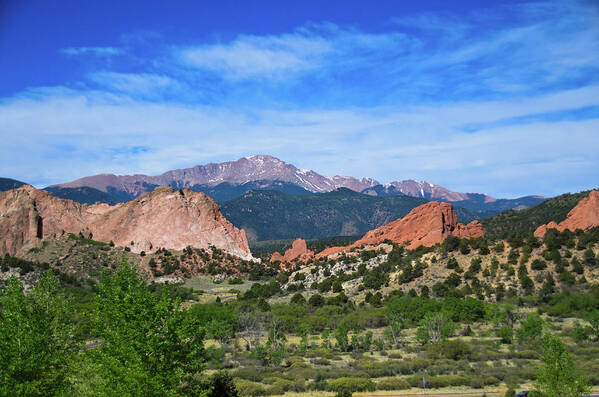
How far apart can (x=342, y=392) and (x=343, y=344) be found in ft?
52.9

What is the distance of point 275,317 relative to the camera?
53.5 meters

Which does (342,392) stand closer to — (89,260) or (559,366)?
(559,366)

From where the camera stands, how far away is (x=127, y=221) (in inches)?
4240

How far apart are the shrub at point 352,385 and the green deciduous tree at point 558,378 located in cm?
999

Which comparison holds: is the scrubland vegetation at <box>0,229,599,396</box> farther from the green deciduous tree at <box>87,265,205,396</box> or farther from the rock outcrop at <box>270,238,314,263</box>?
the rock outcrop at <box>270,238,314,263</box>

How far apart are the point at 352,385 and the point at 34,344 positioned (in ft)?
62.8

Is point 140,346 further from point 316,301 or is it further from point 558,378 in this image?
point 316,301

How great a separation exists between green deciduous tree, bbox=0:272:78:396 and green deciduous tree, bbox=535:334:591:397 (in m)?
21.9

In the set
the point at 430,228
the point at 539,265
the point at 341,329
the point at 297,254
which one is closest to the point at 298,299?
the point at 341,329

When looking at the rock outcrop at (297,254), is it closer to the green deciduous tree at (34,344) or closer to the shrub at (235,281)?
the shrub at (235,281)

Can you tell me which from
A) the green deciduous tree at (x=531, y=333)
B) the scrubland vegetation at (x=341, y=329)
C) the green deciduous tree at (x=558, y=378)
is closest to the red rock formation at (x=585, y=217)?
the scrubland vegetation at (x=341, y=329)

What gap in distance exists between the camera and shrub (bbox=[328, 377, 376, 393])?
29250mm

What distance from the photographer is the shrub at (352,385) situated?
29250mm

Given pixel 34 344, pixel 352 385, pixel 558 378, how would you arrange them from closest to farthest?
pixel 34 344 < pixel 558 378 < pixel 352 385
